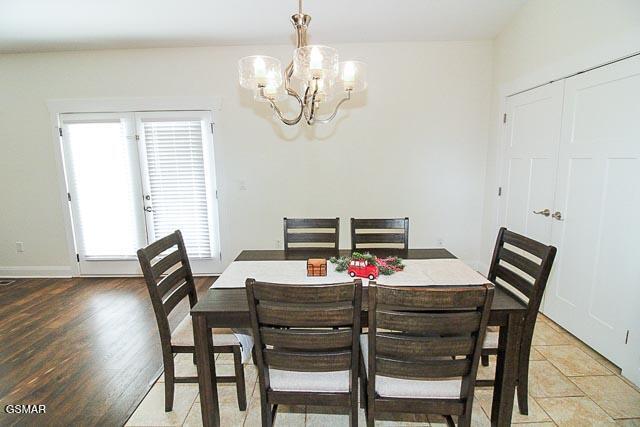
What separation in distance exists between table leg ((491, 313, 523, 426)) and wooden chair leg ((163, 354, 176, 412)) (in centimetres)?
168

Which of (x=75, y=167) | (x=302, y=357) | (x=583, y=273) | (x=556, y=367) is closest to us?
(x=302, y=357)

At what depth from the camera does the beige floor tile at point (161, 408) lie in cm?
180

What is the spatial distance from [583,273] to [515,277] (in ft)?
3.74

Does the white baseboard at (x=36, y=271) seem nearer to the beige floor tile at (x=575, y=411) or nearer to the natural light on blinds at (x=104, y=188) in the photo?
the natural light on blinds at (x=104, y=188)

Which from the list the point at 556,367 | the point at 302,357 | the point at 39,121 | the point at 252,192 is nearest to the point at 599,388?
the point at 556,367

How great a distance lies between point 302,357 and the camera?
4.36 feet

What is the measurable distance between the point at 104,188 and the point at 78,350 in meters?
2.00

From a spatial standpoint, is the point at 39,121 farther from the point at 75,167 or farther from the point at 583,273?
the point at 583,273

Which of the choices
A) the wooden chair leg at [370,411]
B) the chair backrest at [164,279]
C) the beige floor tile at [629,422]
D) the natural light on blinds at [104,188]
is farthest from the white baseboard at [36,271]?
the beige floor tile at [629,422]

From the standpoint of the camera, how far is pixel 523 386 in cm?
176

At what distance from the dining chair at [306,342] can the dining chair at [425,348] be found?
9cm

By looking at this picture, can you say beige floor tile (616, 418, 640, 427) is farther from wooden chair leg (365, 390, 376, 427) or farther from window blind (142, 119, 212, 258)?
window blind (142, 119, 212, 258)

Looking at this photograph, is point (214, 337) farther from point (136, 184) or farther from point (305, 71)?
point (136, 184)

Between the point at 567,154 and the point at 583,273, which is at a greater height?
the point at 567,154
